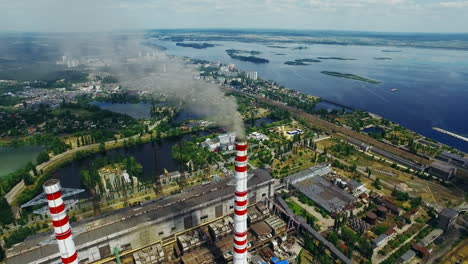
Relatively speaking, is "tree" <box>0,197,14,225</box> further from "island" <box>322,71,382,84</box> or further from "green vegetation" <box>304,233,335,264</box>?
"island" <box>322,71,382,84</box>

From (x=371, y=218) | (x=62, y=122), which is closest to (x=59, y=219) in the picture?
(x=371, y=218)

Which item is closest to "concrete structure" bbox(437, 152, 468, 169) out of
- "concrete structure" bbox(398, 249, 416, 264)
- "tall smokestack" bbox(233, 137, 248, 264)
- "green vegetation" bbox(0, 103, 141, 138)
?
"concrete structure" bbox(398, 249, 416, 264)

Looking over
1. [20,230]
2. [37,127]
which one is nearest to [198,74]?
[37,127]

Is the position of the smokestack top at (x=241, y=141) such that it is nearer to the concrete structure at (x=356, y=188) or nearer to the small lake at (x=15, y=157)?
the concrete structure at (x=356, y=188)

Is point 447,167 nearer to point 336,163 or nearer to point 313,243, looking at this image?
point 336,163

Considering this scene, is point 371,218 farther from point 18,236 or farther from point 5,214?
point 5,214

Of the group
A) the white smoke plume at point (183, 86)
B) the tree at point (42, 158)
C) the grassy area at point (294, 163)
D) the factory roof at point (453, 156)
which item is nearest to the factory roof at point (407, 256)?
the grassy area at point (294, 163)
